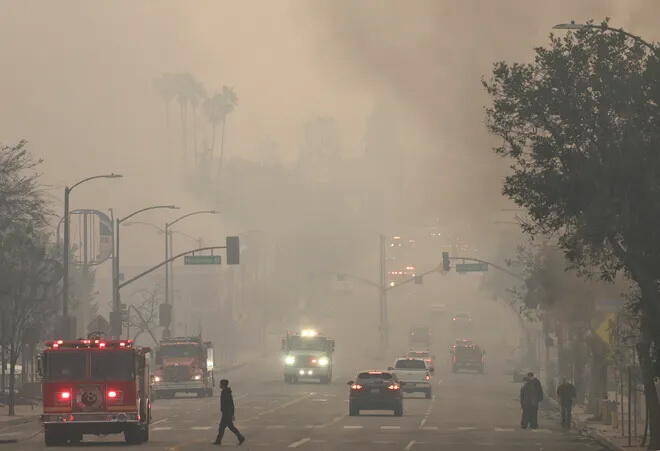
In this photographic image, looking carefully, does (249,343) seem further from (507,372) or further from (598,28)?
(598,28)

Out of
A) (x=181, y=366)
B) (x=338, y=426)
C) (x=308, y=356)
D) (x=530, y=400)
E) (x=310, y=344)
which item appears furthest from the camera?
(x=308, y=356)

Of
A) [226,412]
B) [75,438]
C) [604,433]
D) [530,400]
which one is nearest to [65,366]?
[75,438]

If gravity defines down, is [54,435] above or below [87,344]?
below

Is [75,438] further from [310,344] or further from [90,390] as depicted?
[310,344]

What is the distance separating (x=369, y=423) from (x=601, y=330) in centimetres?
1060

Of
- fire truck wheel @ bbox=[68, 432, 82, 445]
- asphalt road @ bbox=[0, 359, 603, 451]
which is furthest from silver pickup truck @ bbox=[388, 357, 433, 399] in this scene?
fire truck wheel @ bbox=[68, 432, 82, 445]

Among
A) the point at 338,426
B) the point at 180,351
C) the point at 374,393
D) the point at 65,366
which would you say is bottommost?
the point at 338,426

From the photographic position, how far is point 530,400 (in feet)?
177

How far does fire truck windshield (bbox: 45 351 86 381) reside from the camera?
43031 millimetres

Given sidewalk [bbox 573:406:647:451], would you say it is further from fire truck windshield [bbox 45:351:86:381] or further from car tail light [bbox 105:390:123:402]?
fire truck windshield [bbox 45:351:86:381]

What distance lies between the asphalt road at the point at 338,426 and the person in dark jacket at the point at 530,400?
0.54 metres

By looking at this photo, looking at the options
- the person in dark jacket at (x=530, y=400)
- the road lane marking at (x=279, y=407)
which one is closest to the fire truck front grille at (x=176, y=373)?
the road lane marking at (x=279, y=407)

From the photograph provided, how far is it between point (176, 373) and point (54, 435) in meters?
37.1

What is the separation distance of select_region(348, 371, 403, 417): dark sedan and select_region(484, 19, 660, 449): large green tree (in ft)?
72.8
